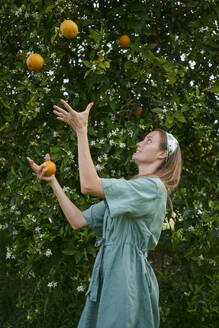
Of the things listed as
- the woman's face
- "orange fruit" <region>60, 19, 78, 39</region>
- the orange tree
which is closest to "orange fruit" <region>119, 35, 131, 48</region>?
the orange tree

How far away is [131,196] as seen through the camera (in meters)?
1.56

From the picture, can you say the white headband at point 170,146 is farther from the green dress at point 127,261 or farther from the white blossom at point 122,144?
the white blossom at point 122,144

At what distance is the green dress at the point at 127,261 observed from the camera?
5.01ft

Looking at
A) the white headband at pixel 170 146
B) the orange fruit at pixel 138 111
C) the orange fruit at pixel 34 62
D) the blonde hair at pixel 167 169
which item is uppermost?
the orange fruit at pixel 34 62

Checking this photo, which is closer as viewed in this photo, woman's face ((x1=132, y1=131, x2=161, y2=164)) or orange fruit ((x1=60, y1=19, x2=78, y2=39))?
woman's face ((x1=132, y1=131, x2=161, y2=164))

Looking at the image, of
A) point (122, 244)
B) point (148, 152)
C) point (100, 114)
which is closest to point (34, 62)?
point (100, 114)

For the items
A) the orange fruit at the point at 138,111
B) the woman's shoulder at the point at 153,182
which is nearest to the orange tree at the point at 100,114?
the orange fruit at the point at 138,111

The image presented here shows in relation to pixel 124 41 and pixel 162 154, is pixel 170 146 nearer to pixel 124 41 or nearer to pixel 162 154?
pixel 162 154

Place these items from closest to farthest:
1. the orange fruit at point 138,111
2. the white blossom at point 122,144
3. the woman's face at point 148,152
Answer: the woman's face at point 148,152, the white blossom at point 122,144, the orange fruit at point 138,111

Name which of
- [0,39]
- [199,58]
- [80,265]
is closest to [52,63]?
[0,39]

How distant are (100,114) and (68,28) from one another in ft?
1.57

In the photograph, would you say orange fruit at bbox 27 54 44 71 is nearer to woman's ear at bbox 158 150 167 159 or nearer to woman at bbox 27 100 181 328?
woman at bbox 27 100 181 328

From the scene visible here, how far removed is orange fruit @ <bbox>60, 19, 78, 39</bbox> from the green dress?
0.95 metres

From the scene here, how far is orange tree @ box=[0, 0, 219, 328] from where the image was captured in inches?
86.3
